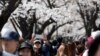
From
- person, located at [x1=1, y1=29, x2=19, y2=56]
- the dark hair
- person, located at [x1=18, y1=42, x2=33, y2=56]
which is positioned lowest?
person, located at [x1=18, y1=42, x2=33, y2=56]

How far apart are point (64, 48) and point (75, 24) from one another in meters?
28.3

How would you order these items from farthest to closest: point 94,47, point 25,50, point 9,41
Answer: point 25,50 < point 9,41 < point 94,47

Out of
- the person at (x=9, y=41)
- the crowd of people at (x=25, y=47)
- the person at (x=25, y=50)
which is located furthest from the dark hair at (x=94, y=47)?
the person at (x=25, y=50)

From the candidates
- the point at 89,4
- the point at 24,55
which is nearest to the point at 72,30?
the point at 89,4

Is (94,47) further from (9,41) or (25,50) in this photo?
(25,50)

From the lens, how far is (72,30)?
1607 inches

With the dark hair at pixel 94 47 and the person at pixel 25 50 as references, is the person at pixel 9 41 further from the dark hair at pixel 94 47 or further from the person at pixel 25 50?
the dark hair at pixel 94 47

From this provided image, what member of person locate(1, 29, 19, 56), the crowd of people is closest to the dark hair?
the crowd of people

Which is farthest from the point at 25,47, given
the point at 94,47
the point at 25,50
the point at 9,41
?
the point at 94,47

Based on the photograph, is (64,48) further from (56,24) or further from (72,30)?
(72,30)

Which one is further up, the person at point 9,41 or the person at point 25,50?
the person at point 9,41

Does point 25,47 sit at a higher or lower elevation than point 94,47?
lower

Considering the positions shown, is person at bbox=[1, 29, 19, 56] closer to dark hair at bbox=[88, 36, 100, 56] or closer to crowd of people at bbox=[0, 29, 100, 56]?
crowd of people at bbox=[0, 29, 100, 56]

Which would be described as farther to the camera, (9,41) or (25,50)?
(25,50)
